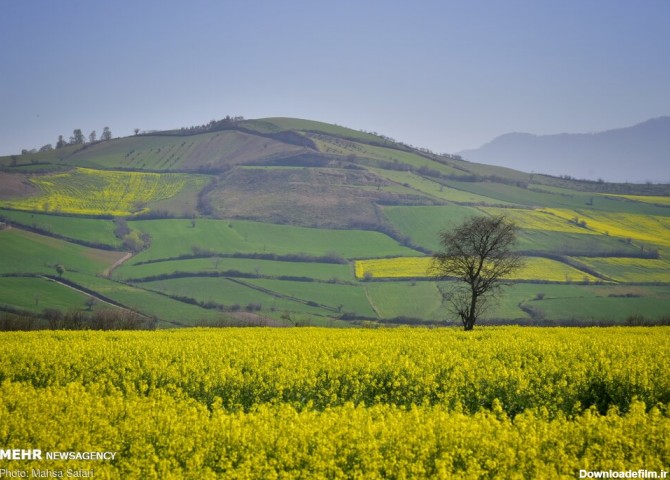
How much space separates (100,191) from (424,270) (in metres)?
85.8

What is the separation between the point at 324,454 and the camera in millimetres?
11641

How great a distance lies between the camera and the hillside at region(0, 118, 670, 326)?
89688mm

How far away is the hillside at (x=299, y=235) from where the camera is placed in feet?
294

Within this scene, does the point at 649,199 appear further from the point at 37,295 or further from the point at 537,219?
the point at 37,295

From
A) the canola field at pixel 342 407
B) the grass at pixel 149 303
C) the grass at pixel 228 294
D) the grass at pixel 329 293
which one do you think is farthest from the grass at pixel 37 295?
the canola field at pixel 342 407

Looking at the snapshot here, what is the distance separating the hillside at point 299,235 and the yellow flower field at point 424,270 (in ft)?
1.18

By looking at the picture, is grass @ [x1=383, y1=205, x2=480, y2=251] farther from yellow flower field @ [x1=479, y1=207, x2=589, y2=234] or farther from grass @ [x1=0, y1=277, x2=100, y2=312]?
grass @ [x1=0, y1=277, x2=100, y2=312]

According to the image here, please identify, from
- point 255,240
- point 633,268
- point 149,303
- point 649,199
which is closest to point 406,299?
point 149,303

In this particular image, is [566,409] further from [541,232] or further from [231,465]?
[541,232]

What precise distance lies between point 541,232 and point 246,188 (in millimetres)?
71162

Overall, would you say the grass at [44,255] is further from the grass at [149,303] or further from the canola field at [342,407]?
the canola field at [342,407]

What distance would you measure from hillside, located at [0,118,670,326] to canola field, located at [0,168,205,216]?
0.56m

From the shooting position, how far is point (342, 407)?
621 inches

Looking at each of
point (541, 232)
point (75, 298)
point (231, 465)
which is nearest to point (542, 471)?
point (231, 465)
